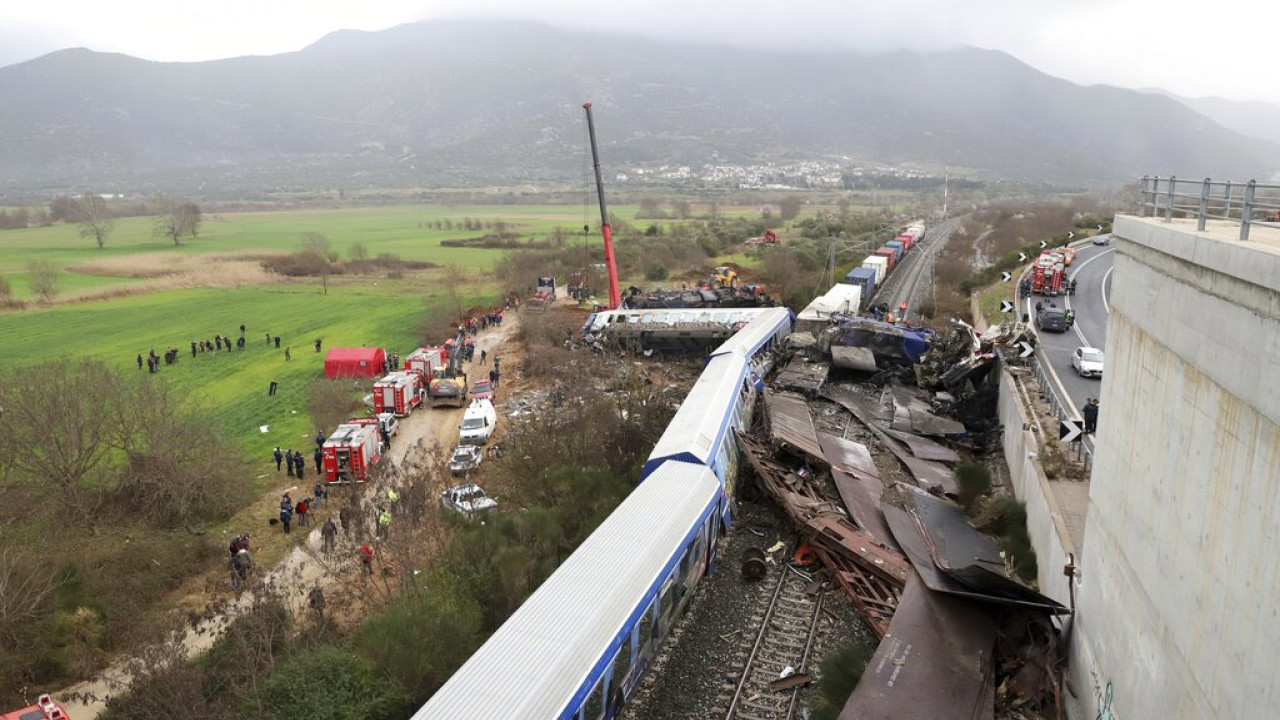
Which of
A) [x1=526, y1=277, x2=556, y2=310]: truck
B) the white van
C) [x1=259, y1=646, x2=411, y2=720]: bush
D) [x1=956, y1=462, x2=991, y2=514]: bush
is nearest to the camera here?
[x1=259, y1=646, x2=411, y2=720]: bush

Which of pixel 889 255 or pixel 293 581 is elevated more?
pixel 889 255

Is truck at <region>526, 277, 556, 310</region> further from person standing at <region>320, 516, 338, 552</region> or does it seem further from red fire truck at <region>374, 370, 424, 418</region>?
person standing at <region>320, 516, 338, 552</region>

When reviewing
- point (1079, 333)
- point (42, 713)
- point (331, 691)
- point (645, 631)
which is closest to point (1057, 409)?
point (1079, 333)

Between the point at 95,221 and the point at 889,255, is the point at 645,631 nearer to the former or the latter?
the point at 889,255

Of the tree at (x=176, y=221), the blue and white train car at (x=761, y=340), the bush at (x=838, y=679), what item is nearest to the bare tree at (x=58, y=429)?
the blue and white train car at (x=761, y=340)

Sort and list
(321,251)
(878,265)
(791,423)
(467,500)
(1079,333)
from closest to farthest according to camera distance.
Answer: (467,500) < (791,423) < (1079,333) < (878,265) < (321,251)

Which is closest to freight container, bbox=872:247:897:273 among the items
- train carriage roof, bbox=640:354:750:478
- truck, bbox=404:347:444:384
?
truck, bbox=404:347:444:384
